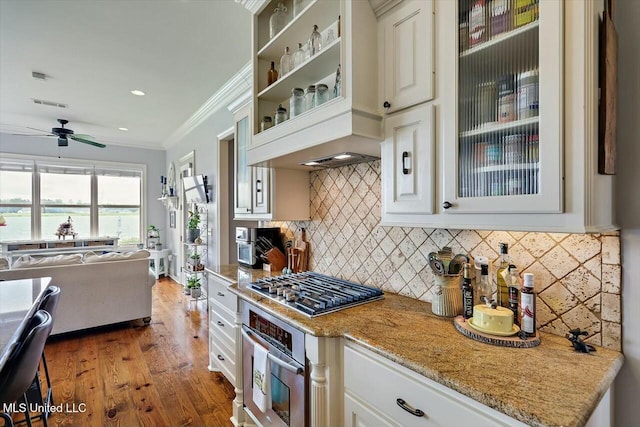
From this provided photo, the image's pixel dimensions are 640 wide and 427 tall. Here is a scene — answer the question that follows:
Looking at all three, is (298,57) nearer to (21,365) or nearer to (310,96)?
(310,96)

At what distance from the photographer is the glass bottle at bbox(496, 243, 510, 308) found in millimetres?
1267

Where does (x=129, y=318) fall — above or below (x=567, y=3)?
below

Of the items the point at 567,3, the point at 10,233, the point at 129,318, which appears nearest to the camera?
the point at 567,3

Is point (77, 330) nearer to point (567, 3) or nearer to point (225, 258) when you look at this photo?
point (225, 258)

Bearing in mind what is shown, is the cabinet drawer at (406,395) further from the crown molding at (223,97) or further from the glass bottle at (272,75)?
the crown molding at (223,97)

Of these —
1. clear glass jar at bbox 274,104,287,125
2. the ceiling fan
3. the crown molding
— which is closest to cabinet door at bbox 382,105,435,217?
clear glass jar at bbox 274,104,287,125

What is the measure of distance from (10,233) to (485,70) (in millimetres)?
7609

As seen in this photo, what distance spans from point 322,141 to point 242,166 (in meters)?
1.38

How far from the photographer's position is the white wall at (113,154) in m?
5.49

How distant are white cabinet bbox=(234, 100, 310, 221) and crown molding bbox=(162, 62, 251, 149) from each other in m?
0.73

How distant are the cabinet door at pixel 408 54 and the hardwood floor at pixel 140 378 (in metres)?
2.26

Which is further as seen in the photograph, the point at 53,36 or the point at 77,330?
the point at 77,330

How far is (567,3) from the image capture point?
0.92m

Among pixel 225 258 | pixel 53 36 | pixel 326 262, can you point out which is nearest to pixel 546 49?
pixel 326 262
